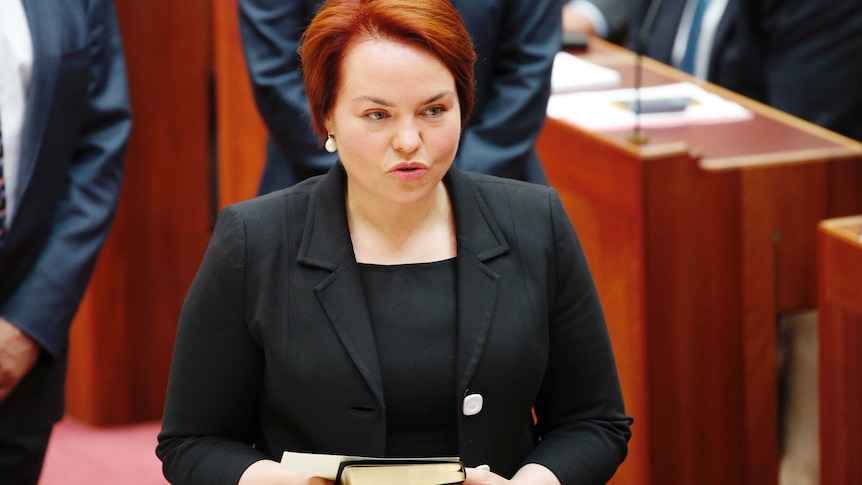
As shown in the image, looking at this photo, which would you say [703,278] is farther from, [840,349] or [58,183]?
[58,183]

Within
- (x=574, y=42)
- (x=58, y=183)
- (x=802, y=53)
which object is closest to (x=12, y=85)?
(x=58, y=183)

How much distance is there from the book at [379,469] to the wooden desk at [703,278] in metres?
1.60

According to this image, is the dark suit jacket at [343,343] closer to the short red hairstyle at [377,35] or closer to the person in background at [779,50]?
the short red hairstyle at [377,35]

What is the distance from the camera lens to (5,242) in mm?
2447

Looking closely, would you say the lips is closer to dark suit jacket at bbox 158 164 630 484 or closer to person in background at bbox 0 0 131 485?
dark suit jacket at bbox 158 164 630 484

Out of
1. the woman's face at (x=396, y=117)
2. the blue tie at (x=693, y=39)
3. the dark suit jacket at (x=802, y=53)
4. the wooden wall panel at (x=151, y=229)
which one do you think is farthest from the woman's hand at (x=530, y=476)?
the blue tie at (x=693, y=39)

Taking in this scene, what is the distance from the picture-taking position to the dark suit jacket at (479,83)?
2.79 metres

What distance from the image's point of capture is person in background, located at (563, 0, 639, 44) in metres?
5.38

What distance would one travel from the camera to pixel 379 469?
5.43 ft

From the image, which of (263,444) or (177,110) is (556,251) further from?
(177,110)

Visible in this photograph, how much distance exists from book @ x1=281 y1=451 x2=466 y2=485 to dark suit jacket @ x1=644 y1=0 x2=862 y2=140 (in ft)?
10.2

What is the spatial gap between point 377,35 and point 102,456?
8.63 ft

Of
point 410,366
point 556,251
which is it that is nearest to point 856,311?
point 556,251

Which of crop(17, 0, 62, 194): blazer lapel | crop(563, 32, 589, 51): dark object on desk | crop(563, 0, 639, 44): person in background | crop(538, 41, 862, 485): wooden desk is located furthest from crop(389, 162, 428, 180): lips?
crop(563, 0, 639, 44): person in background
